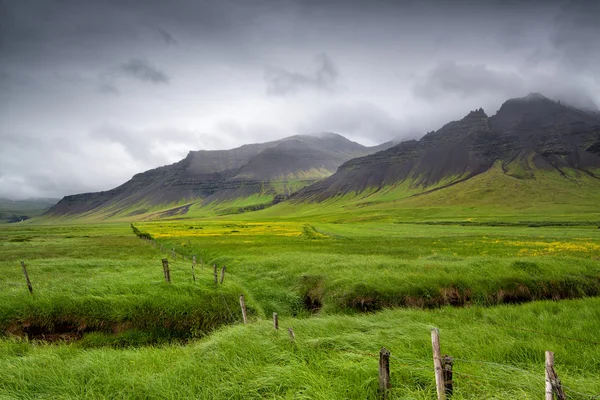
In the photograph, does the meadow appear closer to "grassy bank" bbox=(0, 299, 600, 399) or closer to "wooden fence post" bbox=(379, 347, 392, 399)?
"grassy bank" bbox=(0, 299, 600, 399)

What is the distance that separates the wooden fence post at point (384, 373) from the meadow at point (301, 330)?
23cm

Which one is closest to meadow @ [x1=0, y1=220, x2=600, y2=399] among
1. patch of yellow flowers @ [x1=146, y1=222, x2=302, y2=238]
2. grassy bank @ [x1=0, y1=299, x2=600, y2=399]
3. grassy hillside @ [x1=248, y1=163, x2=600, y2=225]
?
grassy bank @ [x1=0, y1=299, x2=600, y2=399]

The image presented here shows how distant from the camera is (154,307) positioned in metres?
17.0

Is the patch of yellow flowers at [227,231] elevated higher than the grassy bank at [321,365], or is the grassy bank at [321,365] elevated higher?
the grassy bank at [321,365]

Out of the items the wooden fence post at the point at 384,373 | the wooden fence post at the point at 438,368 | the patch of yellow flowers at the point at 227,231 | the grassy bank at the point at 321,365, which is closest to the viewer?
the wooden fence post at the point at 438,368

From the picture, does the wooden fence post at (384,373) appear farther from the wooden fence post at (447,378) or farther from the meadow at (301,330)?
the wooden fence post at (447,378)

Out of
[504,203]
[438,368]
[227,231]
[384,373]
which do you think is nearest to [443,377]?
[438,368]

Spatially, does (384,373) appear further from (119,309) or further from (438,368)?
(119,309)

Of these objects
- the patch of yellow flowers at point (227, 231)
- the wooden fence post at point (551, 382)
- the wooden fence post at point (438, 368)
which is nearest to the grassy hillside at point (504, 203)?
the patch of yellow flowers at point (227, 231)

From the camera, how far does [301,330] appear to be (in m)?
12.3

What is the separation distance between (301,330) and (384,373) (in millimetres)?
6213

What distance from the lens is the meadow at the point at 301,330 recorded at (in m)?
7.50

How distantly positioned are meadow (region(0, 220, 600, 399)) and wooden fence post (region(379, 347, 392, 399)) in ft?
0.74

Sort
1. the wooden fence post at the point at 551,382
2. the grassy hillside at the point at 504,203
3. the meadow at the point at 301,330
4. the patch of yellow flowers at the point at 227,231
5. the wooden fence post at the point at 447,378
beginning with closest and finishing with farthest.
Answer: the wooden fence post at the point at 551,382 < the wooden fence post at the point at 447,378 < the meadow at the point at 301,330 < the patch of yellow flowers at the point at 227,231 < the grassy hillside at the point at 504,203
